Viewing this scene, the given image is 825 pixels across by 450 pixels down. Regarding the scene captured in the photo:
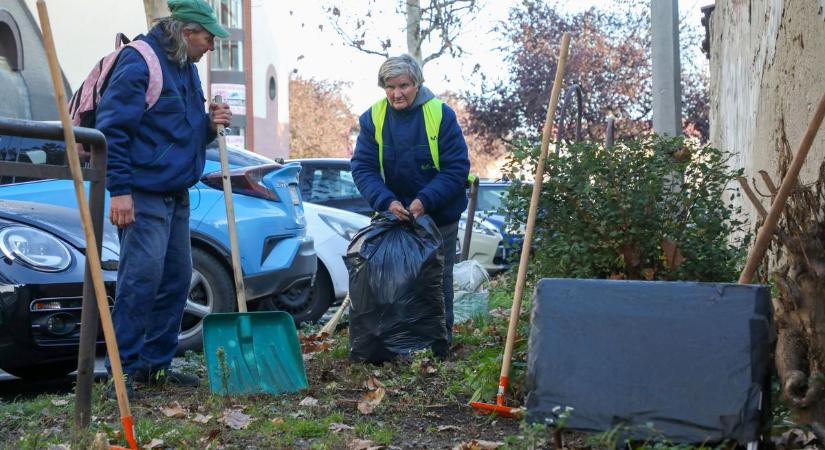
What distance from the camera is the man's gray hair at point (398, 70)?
5875 millimetres

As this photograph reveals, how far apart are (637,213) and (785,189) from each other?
1254 mm

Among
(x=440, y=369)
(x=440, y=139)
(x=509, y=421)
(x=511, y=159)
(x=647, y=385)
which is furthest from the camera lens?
(x=440, y=139)

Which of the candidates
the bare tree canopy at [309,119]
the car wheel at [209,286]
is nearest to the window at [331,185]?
the car wheel at [209,286]

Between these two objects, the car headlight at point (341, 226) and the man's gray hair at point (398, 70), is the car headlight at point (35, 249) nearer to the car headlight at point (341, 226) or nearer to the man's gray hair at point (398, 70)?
the man's gray hair at point (398, 70)

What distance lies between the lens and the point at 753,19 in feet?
21.4

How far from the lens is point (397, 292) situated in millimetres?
5754

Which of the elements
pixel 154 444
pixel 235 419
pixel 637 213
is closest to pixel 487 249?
pixel 637 213

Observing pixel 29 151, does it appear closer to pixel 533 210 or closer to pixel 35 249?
pixel 35 249

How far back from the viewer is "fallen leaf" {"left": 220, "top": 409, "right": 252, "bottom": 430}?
170 inches

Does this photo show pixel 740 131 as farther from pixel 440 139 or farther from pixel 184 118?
pixel 184 118

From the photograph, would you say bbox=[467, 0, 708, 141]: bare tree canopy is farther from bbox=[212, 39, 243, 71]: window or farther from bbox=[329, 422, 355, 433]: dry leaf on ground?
bbox=[212, 39, 243, 71]: window

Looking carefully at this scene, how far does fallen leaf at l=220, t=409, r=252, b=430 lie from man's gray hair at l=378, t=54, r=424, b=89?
6.89ft

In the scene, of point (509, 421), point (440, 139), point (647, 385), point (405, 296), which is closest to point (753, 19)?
point (440, 139)

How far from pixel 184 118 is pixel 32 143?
181 centimetres
